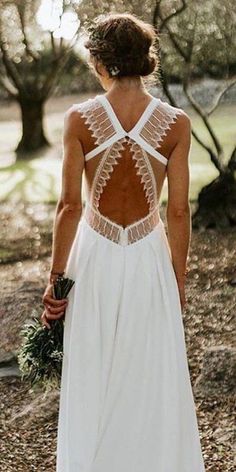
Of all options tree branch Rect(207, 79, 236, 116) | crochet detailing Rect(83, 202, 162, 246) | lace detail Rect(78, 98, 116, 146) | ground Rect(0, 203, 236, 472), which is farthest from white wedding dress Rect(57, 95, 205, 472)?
tree branch Rect(207, 79, 236, 116)

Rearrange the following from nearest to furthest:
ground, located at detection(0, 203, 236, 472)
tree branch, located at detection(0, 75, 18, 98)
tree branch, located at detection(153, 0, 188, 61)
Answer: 1. ground, located at detection(0, 203, 236, 472)
2. tree branch, located at detection(153, 0, 188, 61)
3. tree branch, located at detection(0, 75, 18, 98)

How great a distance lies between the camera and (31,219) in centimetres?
1009

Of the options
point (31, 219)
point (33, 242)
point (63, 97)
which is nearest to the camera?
point (33, 242)

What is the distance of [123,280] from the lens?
10.4 ft

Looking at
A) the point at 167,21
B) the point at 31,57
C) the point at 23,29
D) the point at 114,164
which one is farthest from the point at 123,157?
the point at 31,57

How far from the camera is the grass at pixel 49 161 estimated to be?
38.0 ft

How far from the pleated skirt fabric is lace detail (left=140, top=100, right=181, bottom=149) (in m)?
0.33

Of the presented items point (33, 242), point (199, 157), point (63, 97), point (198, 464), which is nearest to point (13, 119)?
point (63, 97)

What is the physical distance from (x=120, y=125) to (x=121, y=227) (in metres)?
0.36

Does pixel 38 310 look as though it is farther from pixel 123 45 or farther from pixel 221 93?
pixel 221 93

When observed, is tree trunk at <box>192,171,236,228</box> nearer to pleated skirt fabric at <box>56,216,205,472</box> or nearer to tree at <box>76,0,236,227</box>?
tree at <box>76,0,236,227</box>

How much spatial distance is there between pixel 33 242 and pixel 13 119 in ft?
26.0

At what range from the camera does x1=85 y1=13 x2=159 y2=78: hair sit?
116 inches

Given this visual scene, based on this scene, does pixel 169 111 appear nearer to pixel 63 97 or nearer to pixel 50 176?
pixel 50 176
